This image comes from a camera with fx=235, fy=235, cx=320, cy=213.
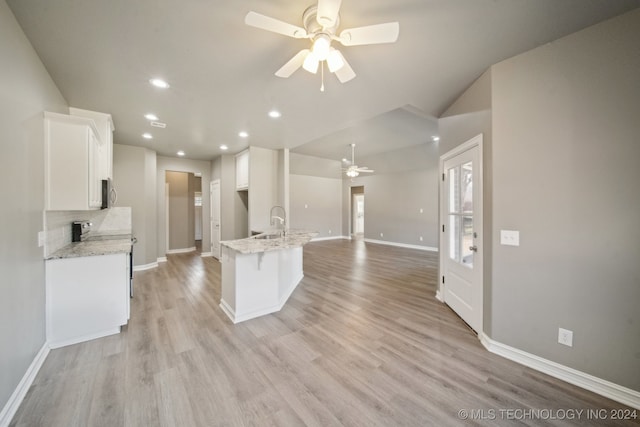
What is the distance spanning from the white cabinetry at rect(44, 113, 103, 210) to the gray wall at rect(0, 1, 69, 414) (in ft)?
0.30

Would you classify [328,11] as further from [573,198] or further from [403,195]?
[403,195]

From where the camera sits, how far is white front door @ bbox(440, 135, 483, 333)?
254cm

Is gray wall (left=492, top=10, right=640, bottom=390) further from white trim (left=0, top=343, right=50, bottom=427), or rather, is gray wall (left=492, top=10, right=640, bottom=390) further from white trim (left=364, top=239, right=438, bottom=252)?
white trim (left=364, top=239, right=438, bottom=252)

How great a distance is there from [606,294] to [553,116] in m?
1.45

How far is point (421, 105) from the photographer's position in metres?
3.19

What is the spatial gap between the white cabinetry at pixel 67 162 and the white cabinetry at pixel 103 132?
2.90ft

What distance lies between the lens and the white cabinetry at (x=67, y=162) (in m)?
2.28

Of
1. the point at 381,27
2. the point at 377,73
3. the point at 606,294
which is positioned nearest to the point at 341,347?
the point at 606,294

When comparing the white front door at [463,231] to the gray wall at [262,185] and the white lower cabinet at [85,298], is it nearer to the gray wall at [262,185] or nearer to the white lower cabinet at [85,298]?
the gray wall at [262,185]

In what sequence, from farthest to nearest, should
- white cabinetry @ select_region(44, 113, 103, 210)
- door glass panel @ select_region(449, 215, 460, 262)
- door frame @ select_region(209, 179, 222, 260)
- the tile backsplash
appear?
door frame @ select_region(209, 179, 222, 260), door glass panel @ select_region(449, 215, 460, 262), the tile backsplash, white cabinetry @ select_region(44, 113, 103, 210)

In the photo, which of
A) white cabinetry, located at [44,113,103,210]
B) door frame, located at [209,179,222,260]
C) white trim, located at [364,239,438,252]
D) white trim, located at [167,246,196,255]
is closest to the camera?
white cabinetry, located at [44,113,103,210]

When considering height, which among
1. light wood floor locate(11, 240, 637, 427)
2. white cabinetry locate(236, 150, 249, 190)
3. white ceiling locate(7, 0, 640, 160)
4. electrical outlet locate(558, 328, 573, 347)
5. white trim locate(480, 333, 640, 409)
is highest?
white ceiling locate(7, 0, 640, 160)

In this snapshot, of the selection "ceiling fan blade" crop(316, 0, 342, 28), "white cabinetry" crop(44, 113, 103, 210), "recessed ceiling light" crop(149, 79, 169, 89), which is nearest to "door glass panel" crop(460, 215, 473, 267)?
"ceiling fan blade" crop(316, 0, 342, 28)

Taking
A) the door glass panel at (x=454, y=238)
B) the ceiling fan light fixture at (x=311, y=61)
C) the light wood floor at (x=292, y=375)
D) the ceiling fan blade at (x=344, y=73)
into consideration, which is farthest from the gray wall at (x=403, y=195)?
the ceiling fan light fixture at (x=311, y=61)
